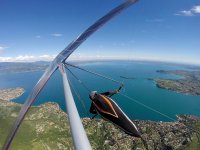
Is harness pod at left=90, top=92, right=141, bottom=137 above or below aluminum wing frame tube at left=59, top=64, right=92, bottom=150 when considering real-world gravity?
below

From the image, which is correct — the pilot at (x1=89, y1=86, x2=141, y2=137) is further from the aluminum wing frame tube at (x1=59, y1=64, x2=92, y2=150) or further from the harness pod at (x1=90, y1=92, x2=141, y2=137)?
the aluminum wing frame tube at (x1=59, y1=64, x2=92, y2=150)

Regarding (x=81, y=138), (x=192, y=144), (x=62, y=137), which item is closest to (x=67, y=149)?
(x=62, y=137)

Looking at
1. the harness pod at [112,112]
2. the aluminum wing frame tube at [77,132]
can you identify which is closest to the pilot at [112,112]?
the harness pod at [112,112]

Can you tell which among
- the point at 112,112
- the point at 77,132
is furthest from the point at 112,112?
the point at 77,132

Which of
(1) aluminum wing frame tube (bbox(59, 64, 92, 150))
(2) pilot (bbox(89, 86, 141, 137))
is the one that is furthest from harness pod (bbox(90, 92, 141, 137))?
(1) aluminum wing frame tube (bbox(59, 64, 92, 150))

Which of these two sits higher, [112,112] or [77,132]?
[77,132]

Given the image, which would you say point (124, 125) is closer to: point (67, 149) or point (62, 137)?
point (67, 149)

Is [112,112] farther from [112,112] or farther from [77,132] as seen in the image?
[77,132]

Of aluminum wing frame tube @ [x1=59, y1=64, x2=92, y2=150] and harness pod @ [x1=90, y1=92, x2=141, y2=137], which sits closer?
aluminum wing frame tube @ [x1=59, y1=64, x2=92, y2=150]

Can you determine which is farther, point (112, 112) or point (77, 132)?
point (112, 112)

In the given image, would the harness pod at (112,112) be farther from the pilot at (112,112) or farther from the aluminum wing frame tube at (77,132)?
the aluminum wing frame tube at (77,132)

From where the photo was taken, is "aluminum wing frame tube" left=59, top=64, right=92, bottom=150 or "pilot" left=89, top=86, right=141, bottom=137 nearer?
"aluminum wing frame tube" left=59, top=64, right=92, bottom=150
